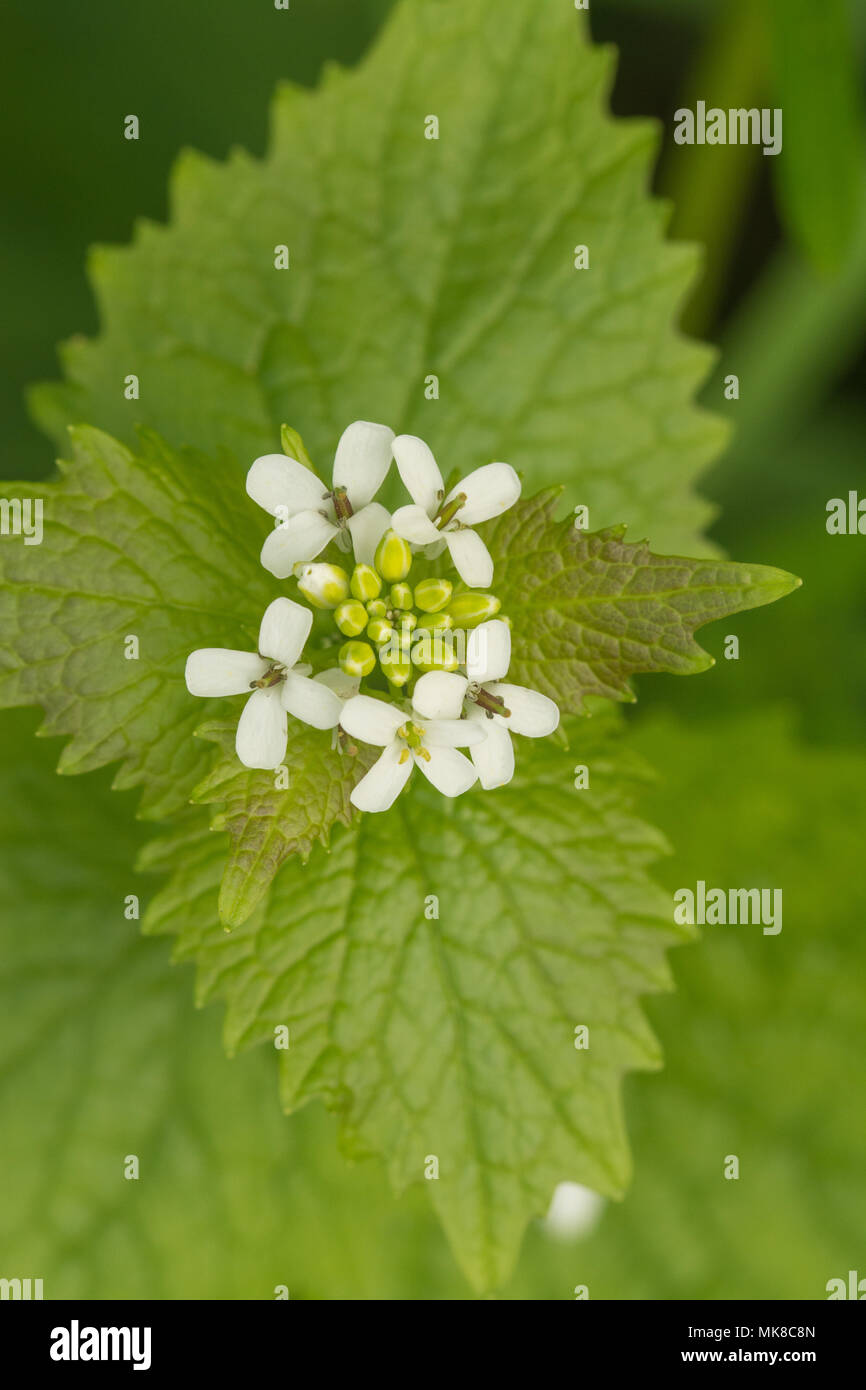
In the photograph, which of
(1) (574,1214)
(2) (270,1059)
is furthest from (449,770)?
(1) (574,1214)

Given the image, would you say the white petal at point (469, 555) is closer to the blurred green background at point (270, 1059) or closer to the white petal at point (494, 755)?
the white petal at point (494, 755)

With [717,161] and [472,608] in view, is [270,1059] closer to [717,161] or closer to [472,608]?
[472,608]

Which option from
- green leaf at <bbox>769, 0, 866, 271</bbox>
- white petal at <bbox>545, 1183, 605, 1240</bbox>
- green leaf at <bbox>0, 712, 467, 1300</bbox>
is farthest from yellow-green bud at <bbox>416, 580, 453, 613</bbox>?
green leaf at <bbox>769, 0, 866, 271</bbox>

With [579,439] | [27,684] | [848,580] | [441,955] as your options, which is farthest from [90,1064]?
[848,580]

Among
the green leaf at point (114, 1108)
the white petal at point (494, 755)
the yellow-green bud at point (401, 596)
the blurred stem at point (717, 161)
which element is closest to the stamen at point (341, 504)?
the yellow-green bud at point (401, 596)

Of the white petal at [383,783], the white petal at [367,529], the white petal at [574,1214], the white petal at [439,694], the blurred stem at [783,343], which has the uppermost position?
the blurred stem at [783,343]

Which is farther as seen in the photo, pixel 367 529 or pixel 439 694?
pixel 367 529
